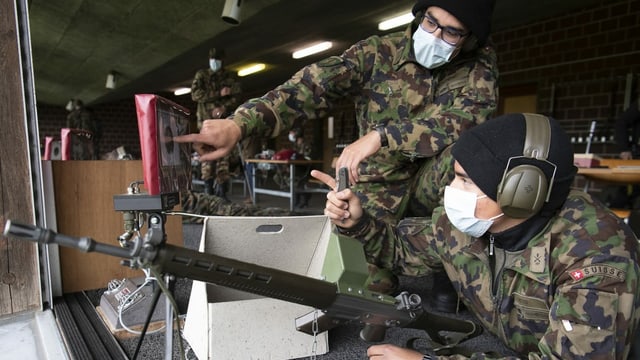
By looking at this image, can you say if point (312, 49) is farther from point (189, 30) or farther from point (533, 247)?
point (533, 247)

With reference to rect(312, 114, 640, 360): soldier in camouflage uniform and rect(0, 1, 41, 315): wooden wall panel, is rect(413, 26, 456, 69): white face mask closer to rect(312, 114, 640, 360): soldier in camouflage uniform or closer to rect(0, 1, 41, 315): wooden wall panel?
rect(312, 114, 640, 360): soldier in camouflage uniform

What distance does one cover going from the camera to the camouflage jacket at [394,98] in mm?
1393

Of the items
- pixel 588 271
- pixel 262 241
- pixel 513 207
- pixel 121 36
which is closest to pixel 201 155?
pixel 262 241

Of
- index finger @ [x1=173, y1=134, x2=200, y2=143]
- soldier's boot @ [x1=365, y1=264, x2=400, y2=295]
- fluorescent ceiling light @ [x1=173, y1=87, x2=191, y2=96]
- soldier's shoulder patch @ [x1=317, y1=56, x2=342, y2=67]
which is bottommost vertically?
soldier's boot @ [x1=365, y1=264, x2=400, y2=295]

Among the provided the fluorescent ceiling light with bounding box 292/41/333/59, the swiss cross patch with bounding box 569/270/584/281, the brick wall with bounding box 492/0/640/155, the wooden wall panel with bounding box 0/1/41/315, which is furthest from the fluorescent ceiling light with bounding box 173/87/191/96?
the swiss cross patch with bounding box 569/270/584/281

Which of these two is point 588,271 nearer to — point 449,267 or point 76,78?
point 449,267

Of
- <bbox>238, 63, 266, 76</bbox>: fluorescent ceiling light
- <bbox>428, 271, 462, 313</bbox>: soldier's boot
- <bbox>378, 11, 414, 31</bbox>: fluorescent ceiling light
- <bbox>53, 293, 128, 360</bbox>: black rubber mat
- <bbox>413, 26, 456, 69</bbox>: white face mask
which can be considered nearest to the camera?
<bbox>53, 293, 128, 360</bbox>: black rubber mat

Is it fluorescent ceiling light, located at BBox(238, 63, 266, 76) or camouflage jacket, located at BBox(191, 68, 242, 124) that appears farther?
fluorescent ceiling light, located at BBox(238, 63, 266, 76)

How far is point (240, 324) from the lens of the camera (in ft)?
3.70

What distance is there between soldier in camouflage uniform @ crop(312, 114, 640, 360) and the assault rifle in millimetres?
111

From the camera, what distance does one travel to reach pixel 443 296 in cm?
176

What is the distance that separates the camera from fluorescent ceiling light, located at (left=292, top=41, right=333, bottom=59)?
7203 millimetres

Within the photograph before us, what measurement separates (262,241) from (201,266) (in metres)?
0.68

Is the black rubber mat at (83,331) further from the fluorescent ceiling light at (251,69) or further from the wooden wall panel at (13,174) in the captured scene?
the fluorescent ceiling light at (251,69)
